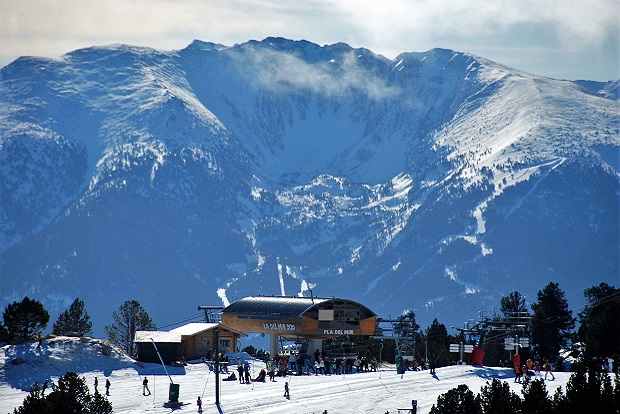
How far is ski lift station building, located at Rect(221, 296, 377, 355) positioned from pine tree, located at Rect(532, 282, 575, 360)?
18014mm

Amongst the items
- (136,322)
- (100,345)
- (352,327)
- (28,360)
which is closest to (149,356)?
(100,345)

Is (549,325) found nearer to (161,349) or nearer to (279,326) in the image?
(279,326)

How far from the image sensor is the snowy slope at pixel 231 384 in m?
85.3

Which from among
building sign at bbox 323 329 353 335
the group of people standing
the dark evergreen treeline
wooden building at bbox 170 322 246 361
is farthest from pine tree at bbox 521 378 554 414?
building sign at bbox 323 329 353 335

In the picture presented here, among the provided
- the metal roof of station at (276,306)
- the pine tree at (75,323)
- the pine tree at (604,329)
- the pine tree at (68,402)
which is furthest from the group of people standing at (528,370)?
the pine tree at (75,323)

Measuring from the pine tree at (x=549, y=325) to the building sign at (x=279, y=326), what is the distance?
85.1ft

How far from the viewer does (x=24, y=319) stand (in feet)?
387

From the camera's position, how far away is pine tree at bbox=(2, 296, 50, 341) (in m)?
117

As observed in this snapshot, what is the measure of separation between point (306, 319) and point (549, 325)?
90.6 ft

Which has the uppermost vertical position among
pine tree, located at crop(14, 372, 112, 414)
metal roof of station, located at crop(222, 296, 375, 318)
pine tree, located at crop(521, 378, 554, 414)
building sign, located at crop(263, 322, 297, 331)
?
metal roof of station, located at crop(222, 296, 375, 318)

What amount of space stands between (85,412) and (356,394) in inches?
857

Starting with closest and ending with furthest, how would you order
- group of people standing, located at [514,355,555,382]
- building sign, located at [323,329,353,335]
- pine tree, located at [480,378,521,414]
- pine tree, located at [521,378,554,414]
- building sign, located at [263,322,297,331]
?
pine tree, located at [521,378,554,414] < pine tree, located at [480,378,521,414] < group of people standing, located at [514,355,555,382] < building sign, located at [323,329,353,335] < building sign, located at [263,322,297,331]

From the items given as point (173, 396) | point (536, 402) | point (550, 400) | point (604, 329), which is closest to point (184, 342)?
point (173, 396)

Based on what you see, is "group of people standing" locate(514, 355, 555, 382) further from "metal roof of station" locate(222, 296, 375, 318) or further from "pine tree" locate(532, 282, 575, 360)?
"metal roof of station" locate(222, 296, 375, 318)
